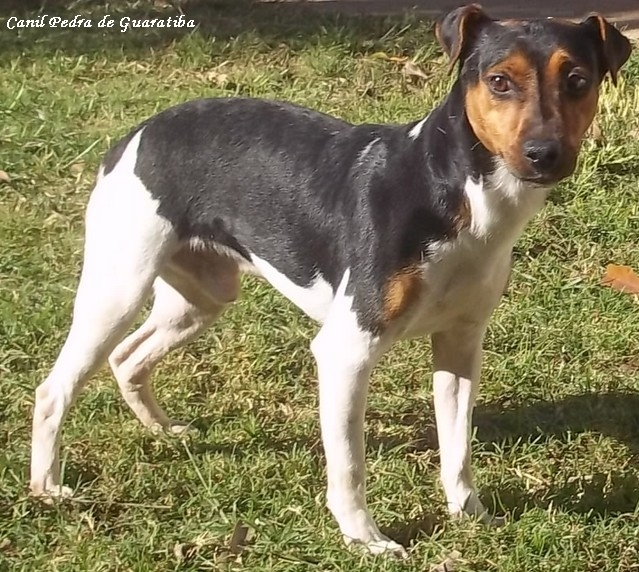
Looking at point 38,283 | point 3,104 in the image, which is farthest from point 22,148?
point 38,283

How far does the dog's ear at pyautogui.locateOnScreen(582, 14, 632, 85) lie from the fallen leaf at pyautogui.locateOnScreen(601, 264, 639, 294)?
2.33 meters

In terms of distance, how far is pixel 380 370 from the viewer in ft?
16.9

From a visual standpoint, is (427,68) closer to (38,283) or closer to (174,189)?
(38,283)

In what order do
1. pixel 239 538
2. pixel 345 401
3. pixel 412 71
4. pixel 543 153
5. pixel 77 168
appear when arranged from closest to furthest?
pixel 543 153, pixel 345 401, pixel 239 538, pixel 77 168, pixel 412 71

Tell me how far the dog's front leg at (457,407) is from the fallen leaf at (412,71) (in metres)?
4.29

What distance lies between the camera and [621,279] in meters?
5.76

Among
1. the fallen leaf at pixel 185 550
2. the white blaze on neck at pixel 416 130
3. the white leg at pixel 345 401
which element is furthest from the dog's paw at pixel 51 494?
the white blaze on neck at pixel 416 130

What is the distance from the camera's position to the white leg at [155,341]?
4.48 m

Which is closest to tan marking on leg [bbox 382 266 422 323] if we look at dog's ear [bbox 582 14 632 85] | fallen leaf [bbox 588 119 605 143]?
dog's ear [bbox 582 14 632 85]

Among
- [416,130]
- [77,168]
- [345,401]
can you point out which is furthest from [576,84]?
[77,168]

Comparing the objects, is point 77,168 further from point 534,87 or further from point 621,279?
point 534,87

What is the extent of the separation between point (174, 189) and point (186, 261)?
1.13 feet

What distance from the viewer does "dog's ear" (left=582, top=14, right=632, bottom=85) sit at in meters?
3.43

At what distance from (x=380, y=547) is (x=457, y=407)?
537 mm
